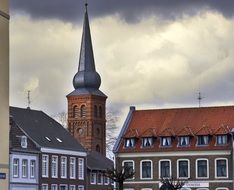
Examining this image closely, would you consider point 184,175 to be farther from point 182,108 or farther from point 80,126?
point 80,126

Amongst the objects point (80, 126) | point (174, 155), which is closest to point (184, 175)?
point (174, 155)

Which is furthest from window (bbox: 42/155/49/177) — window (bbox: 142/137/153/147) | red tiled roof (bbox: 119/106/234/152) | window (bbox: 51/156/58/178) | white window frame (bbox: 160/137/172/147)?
white window frame (bbox: 160/137/172/147)

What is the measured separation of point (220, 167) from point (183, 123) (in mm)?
6934

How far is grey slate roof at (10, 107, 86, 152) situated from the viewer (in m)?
81.8

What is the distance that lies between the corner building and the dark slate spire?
4656cm

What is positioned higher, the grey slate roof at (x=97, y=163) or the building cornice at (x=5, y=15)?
the grey slate roof at (x=97, y=163)

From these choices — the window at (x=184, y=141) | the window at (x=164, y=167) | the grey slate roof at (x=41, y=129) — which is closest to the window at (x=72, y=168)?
the grey slate roof at (x=41, y=129)

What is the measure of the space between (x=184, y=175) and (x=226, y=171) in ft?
13.2

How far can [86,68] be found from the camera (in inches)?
5285

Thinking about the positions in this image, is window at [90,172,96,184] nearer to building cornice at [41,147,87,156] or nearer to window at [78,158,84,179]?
window at [78,158,84,179]

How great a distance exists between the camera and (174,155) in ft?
271

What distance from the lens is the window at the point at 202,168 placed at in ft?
267

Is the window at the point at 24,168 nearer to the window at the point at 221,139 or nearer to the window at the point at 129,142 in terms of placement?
the window at the point at 129,142

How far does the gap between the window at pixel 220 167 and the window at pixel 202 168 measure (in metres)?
0.98
